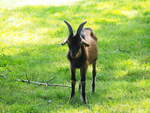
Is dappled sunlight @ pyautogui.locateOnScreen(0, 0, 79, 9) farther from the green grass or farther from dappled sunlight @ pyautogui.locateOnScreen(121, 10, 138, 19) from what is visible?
dappled sunlight @ pyautogui.locateOnScreen(121, 10, 138, 19)

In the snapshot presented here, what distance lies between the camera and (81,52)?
8.29m

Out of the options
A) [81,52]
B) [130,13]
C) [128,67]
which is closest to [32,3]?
[130,13]

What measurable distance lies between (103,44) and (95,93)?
4.32 m

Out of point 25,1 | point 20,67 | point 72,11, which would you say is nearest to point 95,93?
point 20,67

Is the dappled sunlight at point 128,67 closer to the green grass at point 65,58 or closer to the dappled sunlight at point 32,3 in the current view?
the green grass at point 65,58

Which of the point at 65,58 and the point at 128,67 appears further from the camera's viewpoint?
the point at 65,58

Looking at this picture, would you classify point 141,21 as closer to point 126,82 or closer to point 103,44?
point 103,44

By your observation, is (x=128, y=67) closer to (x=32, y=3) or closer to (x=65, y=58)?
(x=65, y=58)

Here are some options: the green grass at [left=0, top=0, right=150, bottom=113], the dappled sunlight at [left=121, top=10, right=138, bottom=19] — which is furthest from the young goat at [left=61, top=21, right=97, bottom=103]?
the dappled sunlight at [left=121, top=10, right=138, bottom=19]

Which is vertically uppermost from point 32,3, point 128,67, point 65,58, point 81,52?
point 32,3

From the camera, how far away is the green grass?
848 cm

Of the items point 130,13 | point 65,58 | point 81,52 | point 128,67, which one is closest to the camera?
point 81,52

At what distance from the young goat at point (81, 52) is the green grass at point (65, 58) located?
0.52 metres

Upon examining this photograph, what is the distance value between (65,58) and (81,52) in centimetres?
365
